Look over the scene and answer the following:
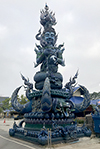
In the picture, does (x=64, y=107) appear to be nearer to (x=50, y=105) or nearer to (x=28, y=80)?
(x=50, y=105)

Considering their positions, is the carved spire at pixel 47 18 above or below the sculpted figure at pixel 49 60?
above

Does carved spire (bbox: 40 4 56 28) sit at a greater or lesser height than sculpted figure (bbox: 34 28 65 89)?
greater

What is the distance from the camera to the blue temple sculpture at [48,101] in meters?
9.34

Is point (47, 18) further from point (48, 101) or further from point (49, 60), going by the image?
point (48, 101)

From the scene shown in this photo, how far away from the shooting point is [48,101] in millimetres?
9367

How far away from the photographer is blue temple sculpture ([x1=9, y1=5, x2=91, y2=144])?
934cm

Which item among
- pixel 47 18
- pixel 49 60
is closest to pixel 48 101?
pixel 49 60

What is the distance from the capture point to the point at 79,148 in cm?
770

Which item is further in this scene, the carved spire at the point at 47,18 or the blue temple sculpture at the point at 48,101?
the carved spire at the point at 47,18

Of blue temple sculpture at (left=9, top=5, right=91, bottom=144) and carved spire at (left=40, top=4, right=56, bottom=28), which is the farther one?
carved spire at (left=40, top=4, right=56, bottom=28)

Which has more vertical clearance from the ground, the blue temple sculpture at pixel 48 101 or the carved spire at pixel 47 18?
the carved spire at pixel 47 18

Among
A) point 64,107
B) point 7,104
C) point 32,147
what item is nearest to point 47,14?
point 64,107

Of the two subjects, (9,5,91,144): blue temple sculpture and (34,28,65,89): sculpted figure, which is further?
(34,28,65,89): sculpted figure

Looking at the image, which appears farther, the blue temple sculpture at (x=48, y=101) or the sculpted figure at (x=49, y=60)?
the sculpted figure at (x=49, y=60)
